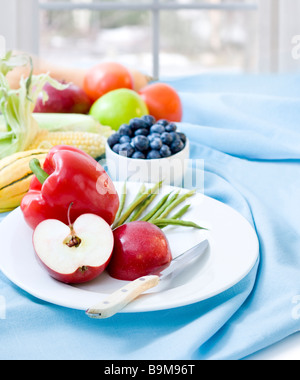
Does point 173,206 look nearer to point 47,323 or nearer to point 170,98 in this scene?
point 47,323

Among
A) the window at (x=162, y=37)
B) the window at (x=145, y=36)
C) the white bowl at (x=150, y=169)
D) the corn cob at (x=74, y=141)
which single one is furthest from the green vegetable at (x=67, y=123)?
the window at (x=145, y=36)

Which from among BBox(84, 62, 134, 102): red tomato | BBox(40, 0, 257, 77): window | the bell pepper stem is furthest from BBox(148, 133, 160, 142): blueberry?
BBox(40, 0, 257, 77): window

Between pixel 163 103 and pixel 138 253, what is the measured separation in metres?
0.56

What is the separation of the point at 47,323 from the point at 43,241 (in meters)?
0.08

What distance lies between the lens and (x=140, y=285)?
1.59 feet

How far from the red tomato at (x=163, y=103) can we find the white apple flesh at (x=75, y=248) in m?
0.54

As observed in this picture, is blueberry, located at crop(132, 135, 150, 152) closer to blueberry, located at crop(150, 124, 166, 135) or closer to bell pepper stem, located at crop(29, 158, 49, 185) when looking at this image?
blueberry, located at crop(150, 124, 166, 135)

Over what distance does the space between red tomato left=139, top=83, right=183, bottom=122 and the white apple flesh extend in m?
0.54

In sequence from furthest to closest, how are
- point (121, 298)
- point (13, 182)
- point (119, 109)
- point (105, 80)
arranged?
1. point (105, 80)
2. point (119, 109)
3. point (13, 182)
4. point (121, 298)

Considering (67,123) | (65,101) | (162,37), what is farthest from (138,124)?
(162,37)

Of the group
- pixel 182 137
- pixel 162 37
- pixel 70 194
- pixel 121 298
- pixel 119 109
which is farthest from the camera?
pixel 162 37

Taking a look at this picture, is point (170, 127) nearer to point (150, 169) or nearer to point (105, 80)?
point (150, 169)

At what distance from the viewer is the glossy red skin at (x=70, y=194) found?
586 millimetres
